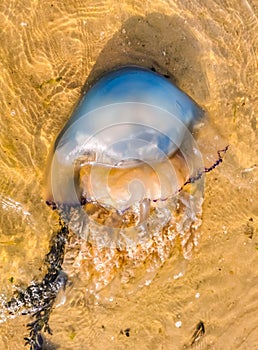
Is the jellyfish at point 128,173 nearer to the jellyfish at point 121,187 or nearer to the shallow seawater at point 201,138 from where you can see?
the jellyfish at point 121,187

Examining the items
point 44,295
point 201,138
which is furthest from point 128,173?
point 44,295

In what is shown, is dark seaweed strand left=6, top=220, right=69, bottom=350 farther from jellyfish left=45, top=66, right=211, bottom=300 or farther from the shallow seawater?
jellyfish left=45, top=66, right=211, bottom=300

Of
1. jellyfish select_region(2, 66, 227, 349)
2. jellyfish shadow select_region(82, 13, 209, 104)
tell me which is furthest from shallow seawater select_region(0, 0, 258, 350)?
jellyfish select_region(2, 66, 227, 349)

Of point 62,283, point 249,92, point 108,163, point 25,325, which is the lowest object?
Answer: point 25,325

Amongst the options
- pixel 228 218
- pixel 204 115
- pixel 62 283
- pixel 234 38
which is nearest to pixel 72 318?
pixel 62 283

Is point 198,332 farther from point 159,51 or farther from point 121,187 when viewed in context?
point 159,51

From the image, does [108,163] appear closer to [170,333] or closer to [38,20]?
[38,20]
